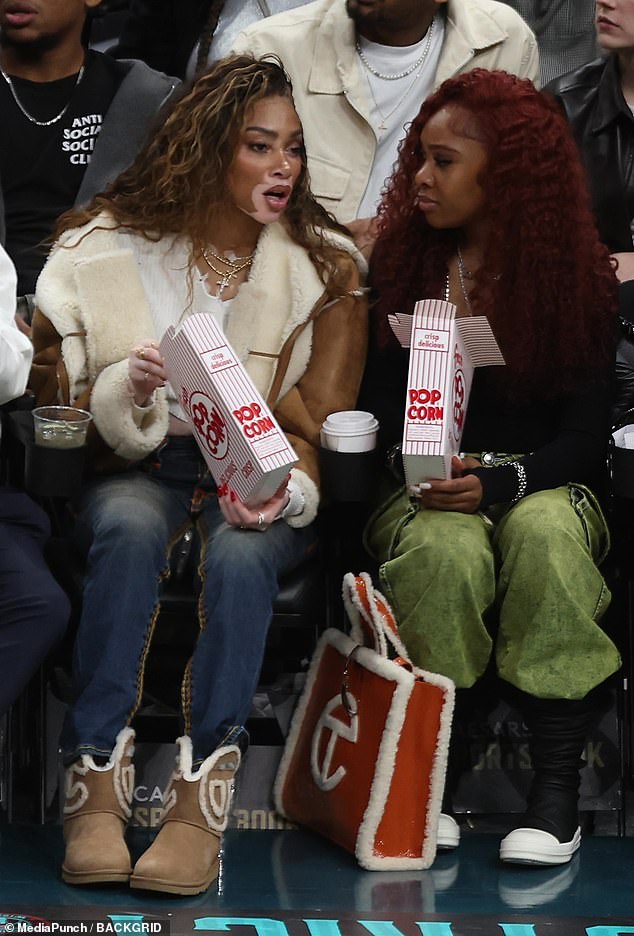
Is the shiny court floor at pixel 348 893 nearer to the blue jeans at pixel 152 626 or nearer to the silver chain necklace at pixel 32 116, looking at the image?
the blue jeans at pixel 152 626

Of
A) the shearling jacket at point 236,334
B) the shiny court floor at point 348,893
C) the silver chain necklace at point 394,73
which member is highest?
the silver chain necklace at point 394,73

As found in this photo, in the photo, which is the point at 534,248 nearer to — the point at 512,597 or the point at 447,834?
the point at 512,597

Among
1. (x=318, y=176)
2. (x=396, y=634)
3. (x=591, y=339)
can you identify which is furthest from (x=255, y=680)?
(x=318, y=176)

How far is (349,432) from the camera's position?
390 cm

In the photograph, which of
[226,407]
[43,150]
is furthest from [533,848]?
[43,150]

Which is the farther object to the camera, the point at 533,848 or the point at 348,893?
the point at 533,848

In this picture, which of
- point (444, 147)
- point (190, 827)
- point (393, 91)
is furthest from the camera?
point (393, 91)

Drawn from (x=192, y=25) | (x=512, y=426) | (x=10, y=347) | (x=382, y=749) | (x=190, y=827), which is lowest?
(x=190, y=827)

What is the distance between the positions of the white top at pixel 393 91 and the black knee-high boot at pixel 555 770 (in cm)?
163

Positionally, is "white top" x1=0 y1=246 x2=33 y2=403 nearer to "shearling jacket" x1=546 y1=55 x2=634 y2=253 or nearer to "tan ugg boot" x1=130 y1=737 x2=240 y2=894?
"tan ugg boot" x1=130 y1=737 x2=240 y2=894

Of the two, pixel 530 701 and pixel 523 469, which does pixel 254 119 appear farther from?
pixel 530 701

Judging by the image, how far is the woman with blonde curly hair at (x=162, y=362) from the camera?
144 inches

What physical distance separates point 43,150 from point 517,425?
1593mm

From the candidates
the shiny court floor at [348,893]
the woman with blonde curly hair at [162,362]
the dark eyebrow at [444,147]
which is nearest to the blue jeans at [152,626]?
the woman with blonde curly hair at [162,362]
